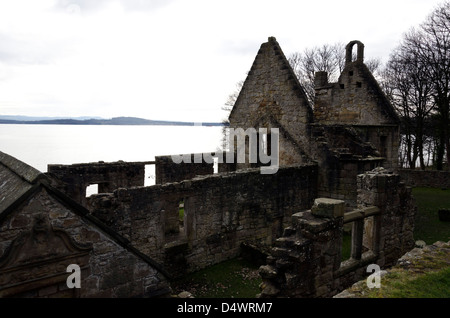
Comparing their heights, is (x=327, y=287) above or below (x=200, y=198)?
below

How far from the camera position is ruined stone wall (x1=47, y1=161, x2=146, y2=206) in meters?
13.0

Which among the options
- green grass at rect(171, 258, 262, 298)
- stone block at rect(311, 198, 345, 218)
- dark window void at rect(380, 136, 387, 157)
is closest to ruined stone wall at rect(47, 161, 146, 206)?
green grass at rect(171, 258, 262, 298)

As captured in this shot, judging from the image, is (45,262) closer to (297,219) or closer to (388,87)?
(297,219)

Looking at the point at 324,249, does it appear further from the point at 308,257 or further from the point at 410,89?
the point at 410,89

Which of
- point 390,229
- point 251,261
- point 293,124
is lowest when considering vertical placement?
point 251,261

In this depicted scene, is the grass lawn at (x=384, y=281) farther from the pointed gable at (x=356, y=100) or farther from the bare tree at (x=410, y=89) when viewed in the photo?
the bare tree at (x=410, y=89)

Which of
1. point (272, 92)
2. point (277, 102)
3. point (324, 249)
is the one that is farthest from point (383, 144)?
point (324, 249)

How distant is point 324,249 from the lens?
621 centimetres

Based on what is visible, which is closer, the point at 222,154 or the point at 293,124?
the point at 293,124

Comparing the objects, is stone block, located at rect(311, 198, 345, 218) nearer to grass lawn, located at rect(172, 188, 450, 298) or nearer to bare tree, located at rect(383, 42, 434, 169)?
grass lawn, located at rect(172, 188, 450, 298)

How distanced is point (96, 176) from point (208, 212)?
6219 millimetres
